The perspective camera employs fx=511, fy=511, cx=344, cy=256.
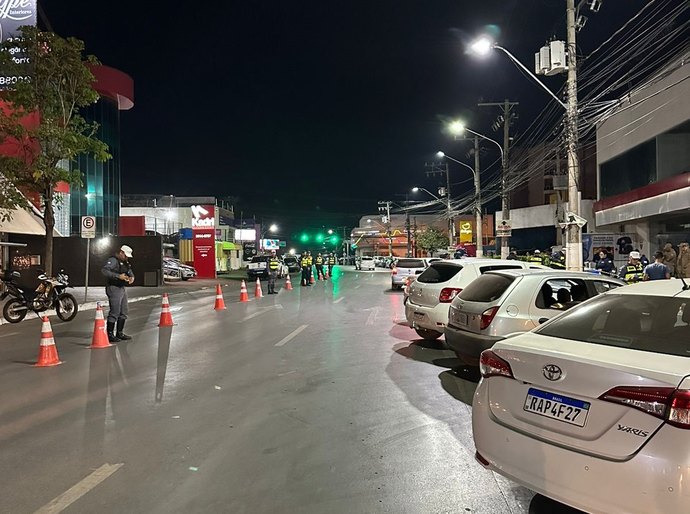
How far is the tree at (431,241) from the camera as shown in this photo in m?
63.6

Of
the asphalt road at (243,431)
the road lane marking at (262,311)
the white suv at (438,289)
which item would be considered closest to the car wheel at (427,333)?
the white suv at (438,289)

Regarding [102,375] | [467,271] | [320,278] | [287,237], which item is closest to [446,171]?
[320,278]

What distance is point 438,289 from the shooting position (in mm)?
9328

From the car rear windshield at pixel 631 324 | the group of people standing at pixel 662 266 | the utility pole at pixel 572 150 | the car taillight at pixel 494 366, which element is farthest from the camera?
the utility pole at pixel 572 150

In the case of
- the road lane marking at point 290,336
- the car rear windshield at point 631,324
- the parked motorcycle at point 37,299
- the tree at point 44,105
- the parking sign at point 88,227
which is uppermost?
the tree at point 44,105

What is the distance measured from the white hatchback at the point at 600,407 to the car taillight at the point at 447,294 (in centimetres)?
504

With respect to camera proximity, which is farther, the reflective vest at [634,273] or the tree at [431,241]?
the tree at [431,241]

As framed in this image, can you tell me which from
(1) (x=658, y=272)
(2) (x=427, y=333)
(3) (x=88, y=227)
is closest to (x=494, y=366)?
(2) (x=427, y=333)

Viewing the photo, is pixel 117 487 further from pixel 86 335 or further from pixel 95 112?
pixel 95 112

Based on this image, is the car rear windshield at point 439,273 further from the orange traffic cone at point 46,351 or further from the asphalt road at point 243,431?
the orange traffic cone at point 46,351

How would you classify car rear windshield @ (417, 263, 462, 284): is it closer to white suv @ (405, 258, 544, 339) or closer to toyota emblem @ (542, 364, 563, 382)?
white suv @ (405, 258, 544, 339)

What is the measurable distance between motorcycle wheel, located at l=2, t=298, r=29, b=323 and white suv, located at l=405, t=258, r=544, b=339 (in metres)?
10.6

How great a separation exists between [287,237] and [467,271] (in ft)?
421

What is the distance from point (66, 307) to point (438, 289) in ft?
34.5
